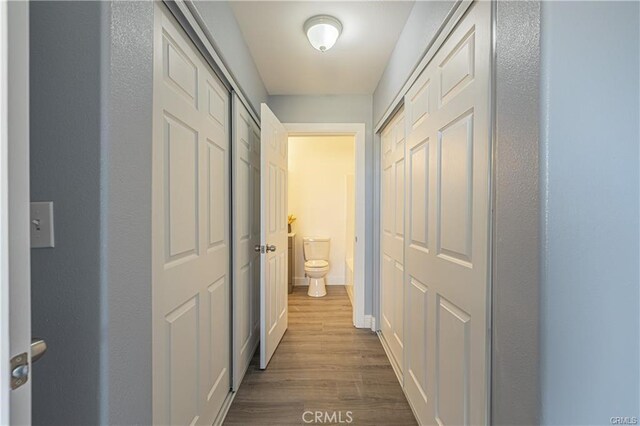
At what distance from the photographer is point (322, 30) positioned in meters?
1.75

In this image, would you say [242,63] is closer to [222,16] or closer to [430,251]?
[222,16]

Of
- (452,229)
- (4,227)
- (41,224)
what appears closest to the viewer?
(4,227)

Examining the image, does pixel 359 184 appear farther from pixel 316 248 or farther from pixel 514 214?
pixel 514 214

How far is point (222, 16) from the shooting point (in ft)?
4.97

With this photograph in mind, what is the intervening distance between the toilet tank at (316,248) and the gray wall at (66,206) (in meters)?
3.54

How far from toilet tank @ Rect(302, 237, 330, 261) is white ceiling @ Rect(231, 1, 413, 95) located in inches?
83.7

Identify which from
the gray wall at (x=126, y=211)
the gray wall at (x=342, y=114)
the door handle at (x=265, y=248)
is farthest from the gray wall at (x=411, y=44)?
the door handle at (x=265, y=248)

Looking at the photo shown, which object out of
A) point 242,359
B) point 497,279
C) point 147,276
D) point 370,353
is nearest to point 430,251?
point 497,279

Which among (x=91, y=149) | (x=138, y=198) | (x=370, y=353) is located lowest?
(x=370, y=353)

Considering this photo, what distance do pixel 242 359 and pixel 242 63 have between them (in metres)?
2.03
